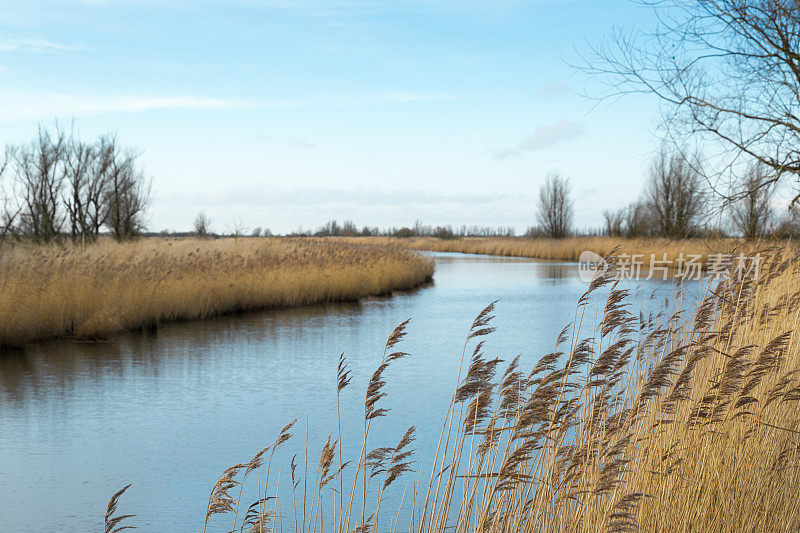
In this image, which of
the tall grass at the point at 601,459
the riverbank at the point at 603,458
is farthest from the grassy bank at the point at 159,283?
the riverbank at the point at 603,458

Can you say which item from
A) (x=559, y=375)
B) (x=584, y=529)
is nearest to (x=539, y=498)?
(x=584, y=529)

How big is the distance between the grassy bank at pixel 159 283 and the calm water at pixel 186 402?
1.73 feet

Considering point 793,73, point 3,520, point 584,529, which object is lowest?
point 3,520

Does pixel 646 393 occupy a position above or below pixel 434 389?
above

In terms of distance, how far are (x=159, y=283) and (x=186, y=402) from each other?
241 inches

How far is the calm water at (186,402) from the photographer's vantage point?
14.5 feet

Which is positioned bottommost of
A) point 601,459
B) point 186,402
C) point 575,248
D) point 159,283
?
point 186,402

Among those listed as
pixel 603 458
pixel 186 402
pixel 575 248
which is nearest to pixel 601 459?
pixel 603 458

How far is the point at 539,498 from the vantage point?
110 inches

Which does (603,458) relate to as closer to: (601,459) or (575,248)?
(601,459)

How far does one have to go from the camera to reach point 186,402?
6.74m

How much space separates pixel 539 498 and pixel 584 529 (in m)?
0.21

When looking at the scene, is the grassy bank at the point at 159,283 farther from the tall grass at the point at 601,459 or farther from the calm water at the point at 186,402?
the tall grass at the point at 601,459

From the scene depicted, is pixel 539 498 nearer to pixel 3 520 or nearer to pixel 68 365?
pixel 3 520
